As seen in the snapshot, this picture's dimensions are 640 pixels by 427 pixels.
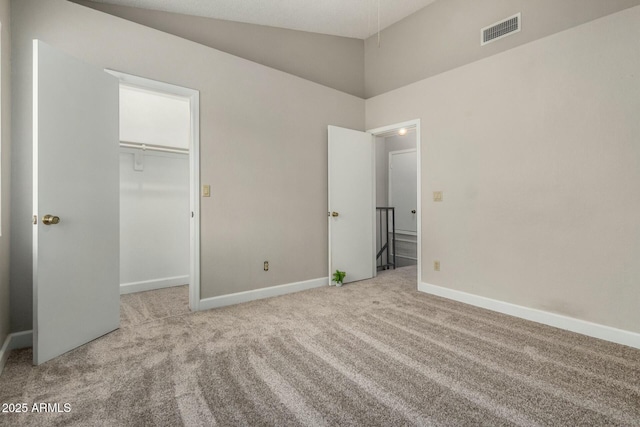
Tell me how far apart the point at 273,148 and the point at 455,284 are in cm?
258

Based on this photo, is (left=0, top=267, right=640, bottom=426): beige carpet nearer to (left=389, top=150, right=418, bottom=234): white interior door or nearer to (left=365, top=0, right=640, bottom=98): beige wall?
(left=365, top=0, right=640, bottom=98): beige wall

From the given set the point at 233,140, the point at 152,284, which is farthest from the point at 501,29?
the point at 152,284

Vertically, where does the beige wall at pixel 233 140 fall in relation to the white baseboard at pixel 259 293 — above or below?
above

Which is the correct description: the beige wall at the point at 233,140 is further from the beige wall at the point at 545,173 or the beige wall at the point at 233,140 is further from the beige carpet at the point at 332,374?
the beige wall at the point at 545,173

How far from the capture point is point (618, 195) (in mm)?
2361

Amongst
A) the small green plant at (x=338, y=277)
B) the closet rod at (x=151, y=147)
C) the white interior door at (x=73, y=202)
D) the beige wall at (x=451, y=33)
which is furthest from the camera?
the small green plant at (x=338, y=277)

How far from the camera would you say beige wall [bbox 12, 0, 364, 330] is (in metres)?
2.26

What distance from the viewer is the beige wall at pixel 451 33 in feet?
8.64

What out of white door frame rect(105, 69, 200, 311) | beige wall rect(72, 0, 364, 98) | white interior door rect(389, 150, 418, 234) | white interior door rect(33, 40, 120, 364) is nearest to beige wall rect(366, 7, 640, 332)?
beige wall rect(72, 0, 364, 98)

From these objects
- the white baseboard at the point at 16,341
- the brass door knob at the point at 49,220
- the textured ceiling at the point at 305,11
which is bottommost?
the white baseboard at the point at 16,341

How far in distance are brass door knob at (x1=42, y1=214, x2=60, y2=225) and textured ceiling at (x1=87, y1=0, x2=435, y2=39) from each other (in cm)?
196

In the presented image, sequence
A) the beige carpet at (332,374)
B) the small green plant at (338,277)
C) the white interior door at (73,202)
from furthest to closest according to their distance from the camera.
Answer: the small green plant at (338,277) → the white interior door at (73,202) → the beige carpet at (332,374)

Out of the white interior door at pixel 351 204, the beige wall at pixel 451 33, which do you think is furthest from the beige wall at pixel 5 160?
the beige wall at pixel 451 33

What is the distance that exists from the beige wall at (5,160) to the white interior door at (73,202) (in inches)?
12.9
